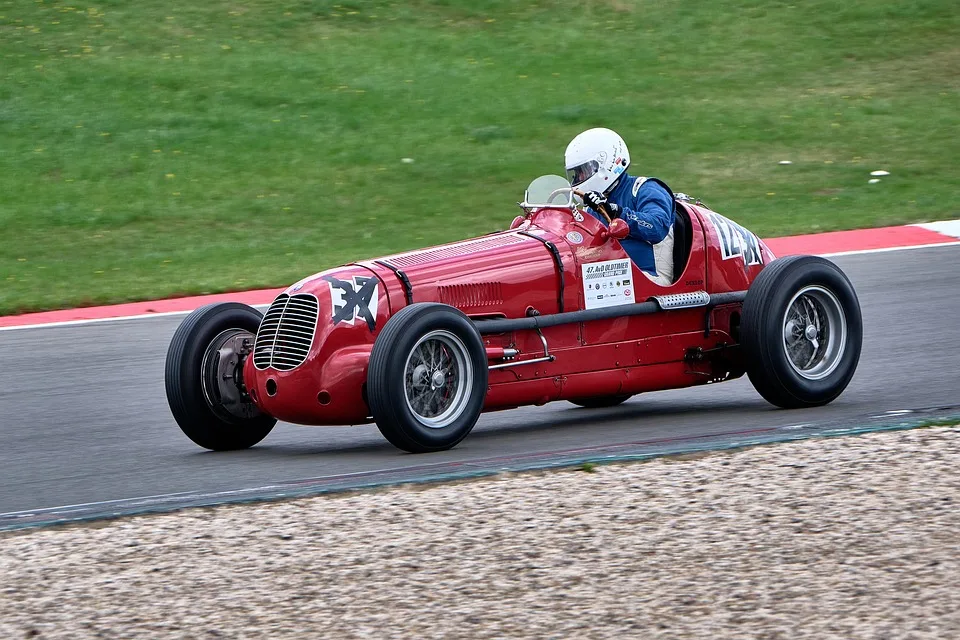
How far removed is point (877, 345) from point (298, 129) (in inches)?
532

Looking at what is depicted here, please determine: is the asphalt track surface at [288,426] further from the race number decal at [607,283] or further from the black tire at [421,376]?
the race number decal at [607,283]

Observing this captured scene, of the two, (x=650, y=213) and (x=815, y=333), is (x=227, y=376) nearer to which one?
(x=650, y=213)

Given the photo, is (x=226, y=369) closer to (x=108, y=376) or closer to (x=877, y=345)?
(x=108, y=376)

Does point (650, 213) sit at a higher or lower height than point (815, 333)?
higher

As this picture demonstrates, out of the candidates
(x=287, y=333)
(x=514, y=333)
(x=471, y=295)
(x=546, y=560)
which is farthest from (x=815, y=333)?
(x=546, y=560)

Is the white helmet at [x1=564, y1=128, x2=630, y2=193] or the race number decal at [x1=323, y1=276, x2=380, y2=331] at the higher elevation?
the white helmet at [x1=564, y1=128, x2=630, y2=193]

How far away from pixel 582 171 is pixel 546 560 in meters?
3.52

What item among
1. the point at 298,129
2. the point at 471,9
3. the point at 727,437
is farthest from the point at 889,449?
the point at 471,9

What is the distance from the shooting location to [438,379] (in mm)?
7309

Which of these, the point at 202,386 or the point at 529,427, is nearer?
the point at 202,386

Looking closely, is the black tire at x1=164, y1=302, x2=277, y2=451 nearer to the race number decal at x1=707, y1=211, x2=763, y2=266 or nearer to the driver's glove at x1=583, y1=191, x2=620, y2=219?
the driver's glove at x1=583, y1=191, x2=620, y2=219

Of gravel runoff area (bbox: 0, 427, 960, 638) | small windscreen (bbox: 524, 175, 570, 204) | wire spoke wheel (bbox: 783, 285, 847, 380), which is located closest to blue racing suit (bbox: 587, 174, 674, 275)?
A: small windscreen (bbox: 524, 175, 570, 204)

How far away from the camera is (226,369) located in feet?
25.6

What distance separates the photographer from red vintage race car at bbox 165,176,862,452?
7.30 metres
